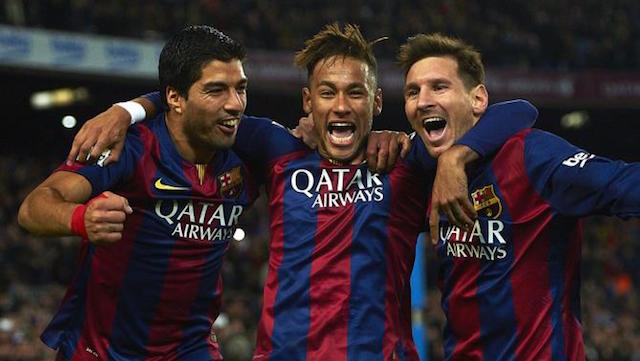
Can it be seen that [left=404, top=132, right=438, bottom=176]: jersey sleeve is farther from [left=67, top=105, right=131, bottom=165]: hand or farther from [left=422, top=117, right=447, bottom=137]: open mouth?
[left=67, top=105, right=131, bottom=165]: hand

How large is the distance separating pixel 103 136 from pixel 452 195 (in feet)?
4.78

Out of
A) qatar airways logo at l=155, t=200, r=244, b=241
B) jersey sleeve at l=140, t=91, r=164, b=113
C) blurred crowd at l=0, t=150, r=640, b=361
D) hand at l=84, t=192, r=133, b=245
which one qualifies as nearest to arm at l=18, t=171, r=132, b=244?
hand at l=84, t=192, r=133, b=245

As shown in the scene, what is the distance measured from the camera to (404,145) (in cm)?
Answer: 420

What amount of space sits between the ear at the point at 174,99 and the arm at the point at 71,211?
67cm

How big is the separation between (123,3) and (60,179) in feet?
40.0

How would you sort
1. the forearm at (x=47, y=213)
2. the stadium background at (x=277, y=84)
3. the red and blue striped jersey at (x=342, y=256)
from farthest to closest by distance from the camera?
the stadium background at (x=277, y=84) < the red and blue striped jersey at (x=342, y=256) < the forearm at (x=47, y=213)

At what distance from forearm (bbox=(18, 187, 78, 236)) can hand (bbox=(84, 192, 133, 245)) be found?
0.19 m

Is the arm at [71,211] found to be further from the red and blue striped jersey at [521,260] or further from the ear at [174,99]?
the red and blue striped jersey at [521,260]

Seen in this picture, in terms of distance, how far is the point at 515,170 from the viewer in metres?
3.76

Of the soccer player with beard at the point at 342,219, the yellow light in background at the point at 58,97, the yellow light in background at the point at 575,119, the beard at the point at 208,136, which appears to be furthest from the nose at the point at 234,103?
the yellow light in background at the point at 575,119

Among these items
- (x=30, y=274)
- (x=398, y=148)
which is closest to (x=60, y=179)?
(x=398, y=148)

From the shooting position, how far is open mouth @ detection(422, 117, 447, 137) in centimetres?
409

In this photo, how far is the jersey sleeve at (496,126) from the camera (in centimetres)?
385

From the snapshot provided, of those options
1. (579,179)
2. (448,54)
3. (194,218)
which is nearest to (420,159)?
(448,54)
